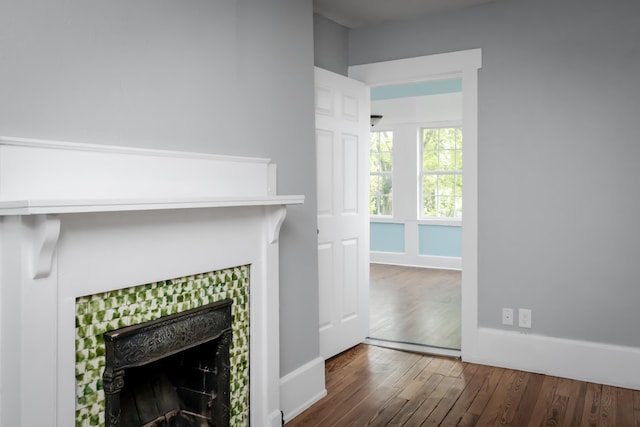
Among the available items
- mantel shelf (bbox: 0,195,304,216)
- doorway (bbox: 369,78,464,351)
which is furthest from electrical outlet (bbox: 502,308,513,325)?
doorway (bbox: 369,78,464,351)

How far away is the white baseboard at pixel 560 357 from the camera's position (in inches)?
129

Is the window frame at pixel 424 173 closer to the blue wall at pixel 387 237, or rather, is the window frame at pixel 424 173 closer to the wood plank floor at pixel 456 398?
the blue wall at pixel 387 237

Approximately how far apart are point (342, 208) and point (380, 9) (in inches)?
58.5

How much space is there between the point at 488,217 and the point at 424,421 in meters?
1.57

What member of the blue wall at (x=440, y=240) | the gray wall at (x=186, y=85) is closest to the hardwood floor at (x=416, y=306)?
the blue wall at (x=440, y=240)

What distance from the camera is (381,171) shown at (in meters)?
8.59

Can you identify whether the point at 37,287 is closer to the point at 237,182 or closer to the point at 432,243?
the point at 237,182

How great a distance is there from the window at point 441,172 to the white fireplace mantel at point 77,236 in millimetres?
6037

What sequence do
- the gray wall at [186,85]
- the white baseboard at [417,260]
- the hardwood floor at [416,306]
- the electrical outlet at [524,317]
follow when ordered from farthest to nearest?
the white baseboard at [417,260] < the hardwood floor at [416,306] < the electrical outlet at [524,317] < the gray wall at [186,85]

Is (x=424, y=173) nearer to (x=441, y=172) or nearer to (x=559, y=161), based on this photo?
(x=441, y=172)

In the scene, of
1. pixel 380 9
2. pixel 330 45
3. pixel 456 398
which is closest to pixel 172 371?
pixel 456 398

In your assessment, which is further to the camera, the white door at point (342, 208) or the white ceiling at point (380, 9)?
the white door at point (342, 208)

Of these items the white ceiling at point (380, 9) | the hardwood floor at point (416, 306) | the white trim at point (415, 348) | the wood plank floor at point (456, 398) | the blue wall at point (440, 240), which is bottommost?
the wood plank floor at point (456, 398)

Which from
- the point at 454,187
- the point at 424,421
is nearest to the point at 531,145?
the point at 424,421
